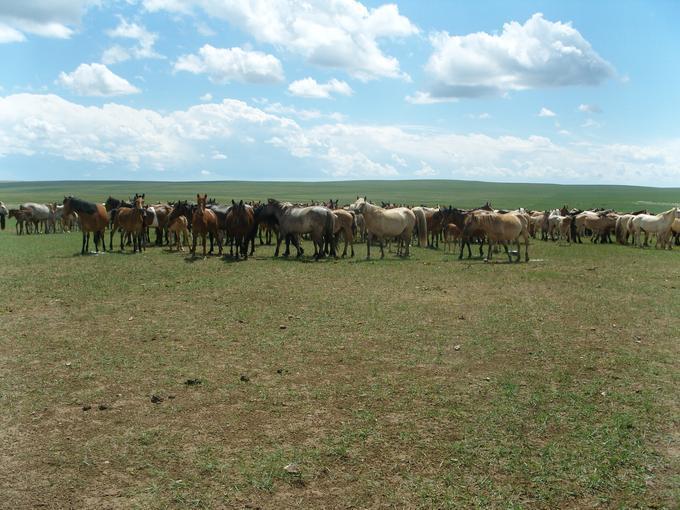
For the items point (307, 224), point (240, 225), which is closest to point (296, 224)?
point (307, 224)

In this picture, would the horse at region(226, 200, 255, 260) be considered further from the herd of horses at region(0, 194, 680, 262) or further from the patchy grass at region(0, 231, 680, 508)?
the patchy grass at region(0, 231, 680, 508)

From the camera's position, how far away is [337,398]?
24.0 feet

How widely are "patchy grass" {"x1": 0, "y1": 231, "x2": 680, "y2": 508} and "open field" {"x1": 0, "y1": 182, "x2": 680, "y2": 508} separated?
0.10 feet

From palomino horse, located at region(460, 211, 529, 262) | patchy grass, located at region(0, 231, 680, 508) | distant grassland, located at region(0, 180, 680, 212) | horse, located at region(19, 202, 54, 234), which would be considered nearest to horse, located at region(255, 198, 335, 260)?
palomino horse, located at region(460, 211, 529, 262)

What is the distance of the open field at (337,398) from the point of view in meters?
5.17

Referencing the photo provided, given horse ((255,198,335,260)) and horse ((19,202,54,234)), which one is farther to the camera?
horse ((19,202,54,234))

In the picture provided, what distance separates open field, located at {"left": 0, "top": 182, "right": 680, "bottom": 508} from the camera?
17.0ft

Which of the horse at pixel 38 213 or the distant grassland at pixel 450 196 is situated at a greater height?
the distant grassland at pixel 450 196

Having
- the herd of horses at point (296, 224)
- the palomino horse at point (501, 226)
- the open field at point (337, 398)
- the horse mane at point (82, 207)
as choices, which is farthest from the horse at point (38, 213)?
the palomino horse at point (501, 226)

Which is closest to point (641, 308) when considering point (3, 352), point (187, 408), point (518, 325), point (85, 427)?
point (518, 325)

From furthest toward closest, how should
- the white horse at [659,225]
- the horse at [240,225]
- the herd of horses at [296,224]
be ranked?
the white horse at [659,225]
the horse at [240,225]
the herd of horses at [296,224]

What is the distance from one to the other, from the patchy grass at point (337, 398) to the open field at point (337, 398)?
0.10 feet

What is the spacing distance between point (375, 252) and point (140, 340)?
55.9ft

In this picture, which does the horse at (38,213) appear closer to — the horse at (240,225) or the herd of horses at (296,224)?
the herd of horses at (296,224)
